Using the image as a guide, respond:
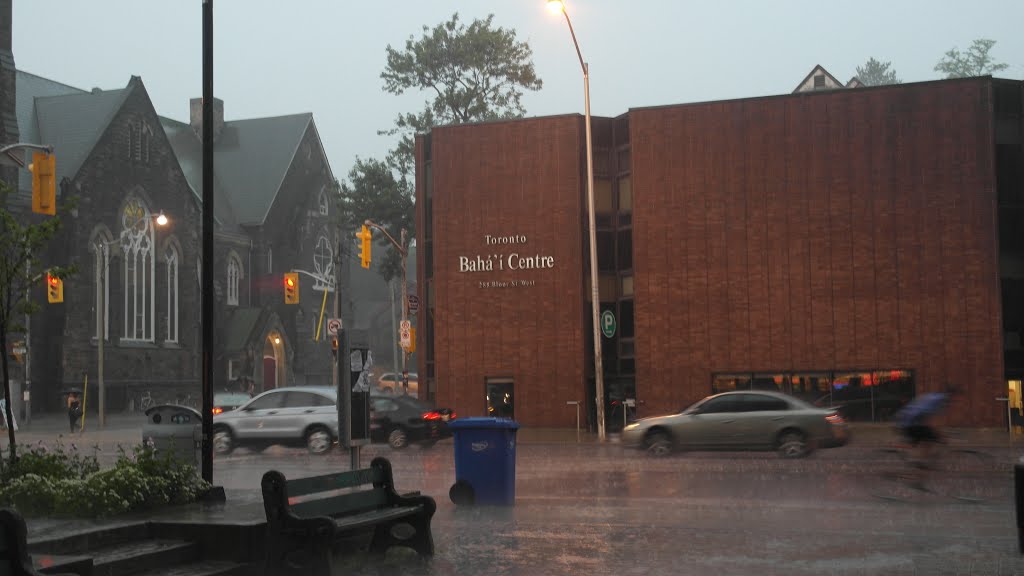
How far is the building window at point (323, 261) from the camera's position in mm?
83562

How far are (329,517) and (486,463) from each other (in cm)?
598

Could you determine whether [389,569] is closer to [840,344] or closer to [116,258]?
[840,344]

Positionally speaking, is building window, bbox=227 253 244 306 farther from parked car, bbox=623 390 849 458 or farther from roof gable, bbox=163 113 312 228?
parked car, bbox=623 390 849 458

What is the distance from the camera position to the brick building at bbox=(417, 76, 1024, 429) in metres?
32.9

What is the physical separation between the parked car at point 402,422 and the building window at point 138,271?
3894 centimetres

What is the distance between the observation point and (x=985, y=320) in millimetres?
32500

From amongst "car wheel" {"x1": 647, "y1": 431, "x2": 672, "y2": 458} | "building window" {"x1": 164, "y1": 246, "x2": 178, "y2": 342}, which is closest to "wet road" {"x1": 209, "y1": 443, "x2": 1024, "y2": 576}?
"car wheel" {"x1": 647, "y1": 431, "x2": 672, "y2": 458}

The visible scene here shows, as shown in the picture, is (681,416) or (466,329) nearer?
(681,416)

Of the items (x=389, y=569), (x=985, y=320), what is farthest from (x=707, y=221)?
(x=389, y=569)

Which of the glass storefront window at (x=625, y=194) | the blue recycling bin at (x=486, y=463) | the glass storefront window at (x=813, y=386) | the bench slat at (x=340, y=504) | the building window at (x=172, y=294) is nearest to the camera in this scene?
the bench slat at (x=340, y=504)

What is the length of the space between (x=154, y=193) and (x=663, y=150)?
40.1m

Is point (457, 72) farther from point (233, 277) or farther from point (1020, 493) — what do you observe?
point (1020, 493)

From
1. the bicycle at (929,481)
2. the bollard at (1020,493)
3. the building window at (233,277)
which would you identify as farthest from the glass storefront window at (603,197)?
the building window at (233,277)

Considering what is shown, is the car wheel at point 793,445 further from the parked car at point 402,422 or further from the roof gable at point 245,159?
the roof gable at point 245,159
